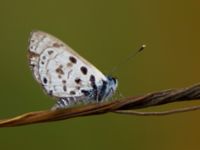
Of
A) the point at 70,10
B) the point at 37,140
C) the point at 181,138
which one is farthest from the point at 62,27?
the point at 181,138

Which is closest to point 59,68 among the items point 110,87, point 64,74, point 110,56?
point 64,74

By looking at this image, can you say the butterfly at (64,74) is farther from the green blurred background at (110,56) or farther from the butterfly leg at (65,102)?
the green blurred background at (110,56)

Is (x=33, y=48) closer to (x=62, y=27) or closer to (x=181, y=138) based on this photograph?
(x=62, y=27)

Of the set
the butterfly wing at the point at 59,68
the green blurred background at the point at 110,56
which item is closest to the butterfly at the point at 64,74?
the butterfly wing at the point at 59,68

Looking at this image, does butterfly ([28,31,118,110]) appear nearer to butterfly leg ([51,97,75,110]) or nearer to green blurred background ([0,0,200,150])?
butterfly leg ([51,97,75,110])

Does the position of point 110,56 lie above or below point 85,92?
above

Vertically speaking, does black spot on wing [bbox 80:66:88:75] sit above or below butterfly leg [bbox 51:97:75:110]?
above

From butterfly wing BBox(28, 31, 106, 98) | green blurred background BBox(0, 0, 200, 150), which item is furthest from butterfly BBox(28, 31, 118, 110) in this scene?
green blurred background BBox(0, 0, 200, 150)

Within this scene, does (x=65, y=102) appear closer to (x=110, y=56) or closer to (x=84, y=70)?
(x=84, y=70)
